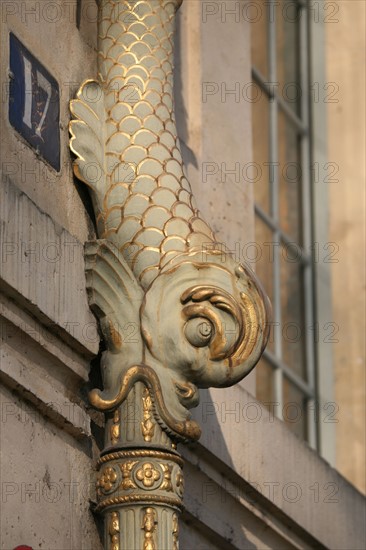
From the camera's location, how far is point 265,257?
8836 mm

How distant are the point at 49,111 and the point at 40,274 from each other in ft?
2.12

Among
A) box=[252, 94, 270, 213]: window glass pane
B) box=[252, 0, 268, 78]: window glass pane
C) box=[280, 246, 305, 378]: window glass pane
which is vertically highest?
box=[252, 0, 268, 78]: window glass pane

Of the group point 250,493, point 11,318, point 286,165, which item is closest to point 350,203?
point 286,165

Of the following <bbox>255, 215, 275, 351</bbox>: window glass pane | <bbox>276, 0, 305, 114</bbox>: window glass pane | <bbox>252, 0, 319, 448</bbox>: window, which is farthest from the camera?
<bbox>276, 0, 305, 114</bbox>: window glass pane

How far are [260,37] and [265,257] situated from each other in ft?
3.77

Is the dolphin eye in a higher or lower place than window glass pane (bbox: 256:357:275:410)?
lower

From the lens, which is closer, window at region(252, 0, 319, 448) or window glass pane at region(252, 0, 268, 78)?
window at region(252, 0, 319, 448)

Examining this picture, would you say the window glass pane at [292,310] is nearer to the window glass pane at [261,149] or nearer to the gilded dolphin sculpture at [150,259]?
the window glass pane at [261,149]

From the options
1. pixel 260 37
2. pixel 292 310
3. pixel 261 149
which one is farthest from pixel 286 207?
A: pixel 260 37

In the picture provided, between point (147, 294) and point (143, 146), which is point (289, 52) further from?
point (147, 294)

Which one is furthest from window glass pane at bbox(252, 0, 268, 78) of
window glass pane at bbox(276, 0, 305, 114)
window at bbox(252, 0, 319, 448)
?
window glass pane at bbox(276, 0, 305, 114)

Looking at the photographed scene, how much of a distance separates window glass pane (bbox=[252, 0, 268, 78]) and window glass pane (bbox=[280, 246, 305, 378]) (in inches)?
35.2

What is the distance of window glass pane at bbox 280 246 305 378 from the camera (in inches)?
355

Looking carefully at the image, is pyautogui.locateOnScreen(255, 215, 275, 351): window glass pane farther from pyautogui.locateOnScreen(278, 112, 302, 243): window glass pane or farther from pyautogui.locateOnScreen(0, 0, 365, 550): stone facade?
pyautogui.locateOnScreen(0, 0, 365, 550): stone facade
